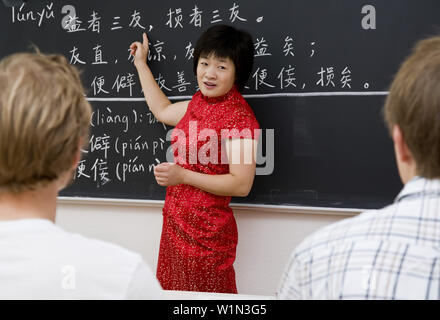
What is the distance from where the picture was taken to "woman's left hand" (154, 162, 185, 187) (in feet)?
6.63

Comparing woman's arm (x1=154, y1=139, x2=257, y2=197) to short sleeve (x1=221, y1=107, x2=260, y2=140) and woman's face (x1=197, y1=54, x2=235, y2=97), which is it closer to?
short sleeve (x1=221, y1=107, x2=260, y2=140)

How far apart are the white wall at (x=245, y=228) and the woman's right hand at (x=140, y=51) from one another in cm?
76

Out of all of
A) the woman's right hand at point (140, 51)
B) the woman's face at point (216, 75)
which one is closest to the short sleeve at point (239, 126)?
the woman's face at point (216, 75)

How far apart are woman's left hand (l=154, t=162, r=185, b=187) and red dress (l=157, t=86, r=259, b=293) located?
0.08 metres

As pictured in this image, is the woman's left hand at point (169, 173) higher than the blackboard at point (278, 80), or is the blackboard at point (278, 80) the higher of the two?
the blackboard at point (278, 80)

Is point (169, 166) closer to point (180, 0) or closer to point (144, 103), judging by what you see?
point (144, 103)

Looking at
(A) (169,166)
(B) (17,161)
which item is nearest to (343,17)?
(A) (169,166)

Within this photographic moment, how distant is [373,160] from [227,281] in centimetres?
88

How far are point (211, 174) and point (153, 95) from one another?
61cm

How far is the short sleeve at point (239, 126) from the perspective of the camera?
6.65 feet

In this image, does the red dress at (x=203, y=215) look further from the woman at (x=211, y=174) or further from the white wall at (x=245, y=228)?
the white wall at (x=245, y=228)

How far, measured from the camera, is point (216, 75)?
208 centimetres

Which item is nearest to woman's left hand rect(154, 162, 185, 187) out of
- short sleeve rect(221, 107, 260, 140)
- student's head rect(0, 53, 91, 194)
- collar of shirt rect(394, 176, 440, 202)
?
short sleeve rect(221, 107, 260, 140)
